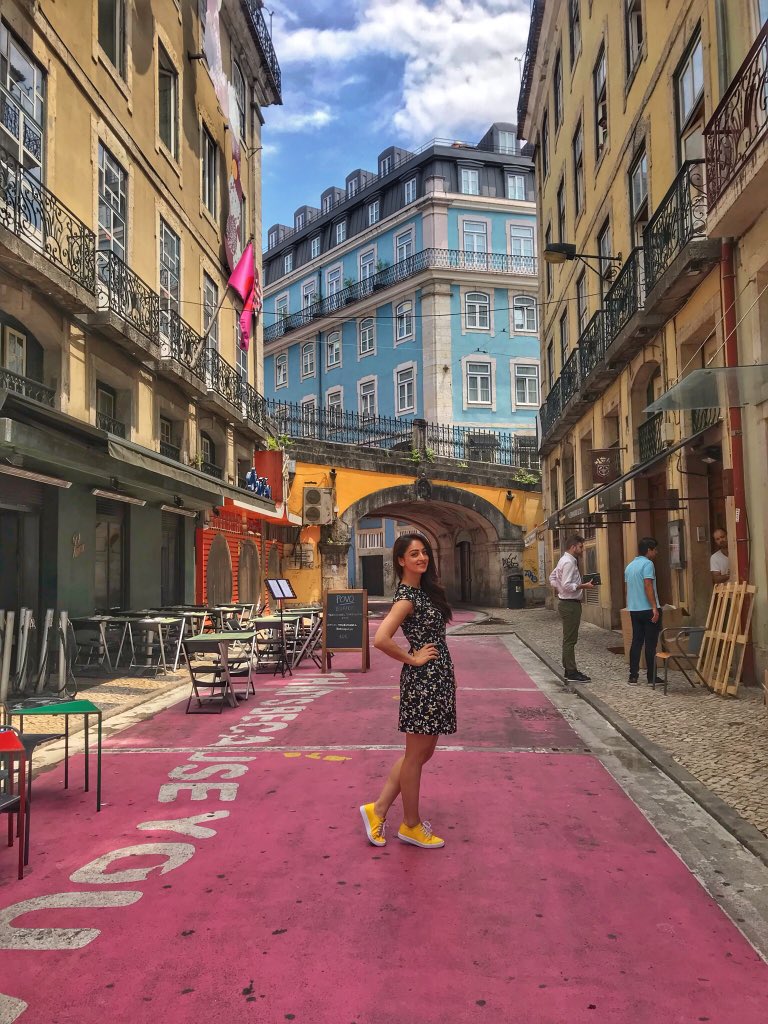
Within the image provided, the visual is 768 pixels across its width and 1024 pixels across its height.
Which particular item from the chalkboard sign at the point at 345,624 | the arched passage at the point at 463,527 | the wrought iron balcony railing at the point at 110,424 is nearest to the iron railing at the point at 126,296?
the wrought iron balcony railing at the point at 110,424

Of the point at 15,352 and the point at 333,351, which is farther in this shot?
the point at 333,351

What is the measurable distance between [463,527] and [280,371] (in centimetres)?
1732

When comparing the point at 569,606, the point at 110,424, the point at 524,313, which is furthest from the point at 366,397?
the point at 569,606

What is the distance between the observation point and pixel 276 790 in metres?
5.07

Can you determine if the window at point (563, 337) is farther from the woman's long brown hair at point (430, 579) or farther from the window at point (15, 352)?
the woman's long brown hair at point (430, 579)

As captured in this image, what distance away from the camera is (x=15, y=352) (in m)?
10.5

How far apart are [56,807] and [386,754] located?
232 centimetres

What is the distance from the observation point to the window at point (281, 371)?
44.1m

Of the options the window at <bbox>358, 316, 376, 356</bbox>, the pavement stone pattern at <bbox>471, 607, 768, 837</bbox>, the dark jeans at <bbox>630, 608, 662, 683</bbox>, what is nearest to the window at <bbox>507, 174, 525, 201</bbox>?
the window at <bbox>358, 316, 376, 356</bbox>

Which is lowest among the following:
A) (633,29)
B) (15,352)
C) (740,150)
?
(15,352)

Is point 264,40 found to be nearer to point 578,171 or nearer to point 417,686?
point 578,171

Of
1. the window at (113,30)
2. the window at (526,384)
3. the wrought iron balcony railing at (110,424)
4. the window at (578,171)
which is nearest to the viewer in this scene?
the wrought iron balcony railing at (110,424)

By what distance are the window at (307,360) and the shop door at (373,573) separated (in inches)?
412

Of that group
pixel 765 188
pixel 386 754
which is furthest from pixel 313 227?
pixel 386 754
